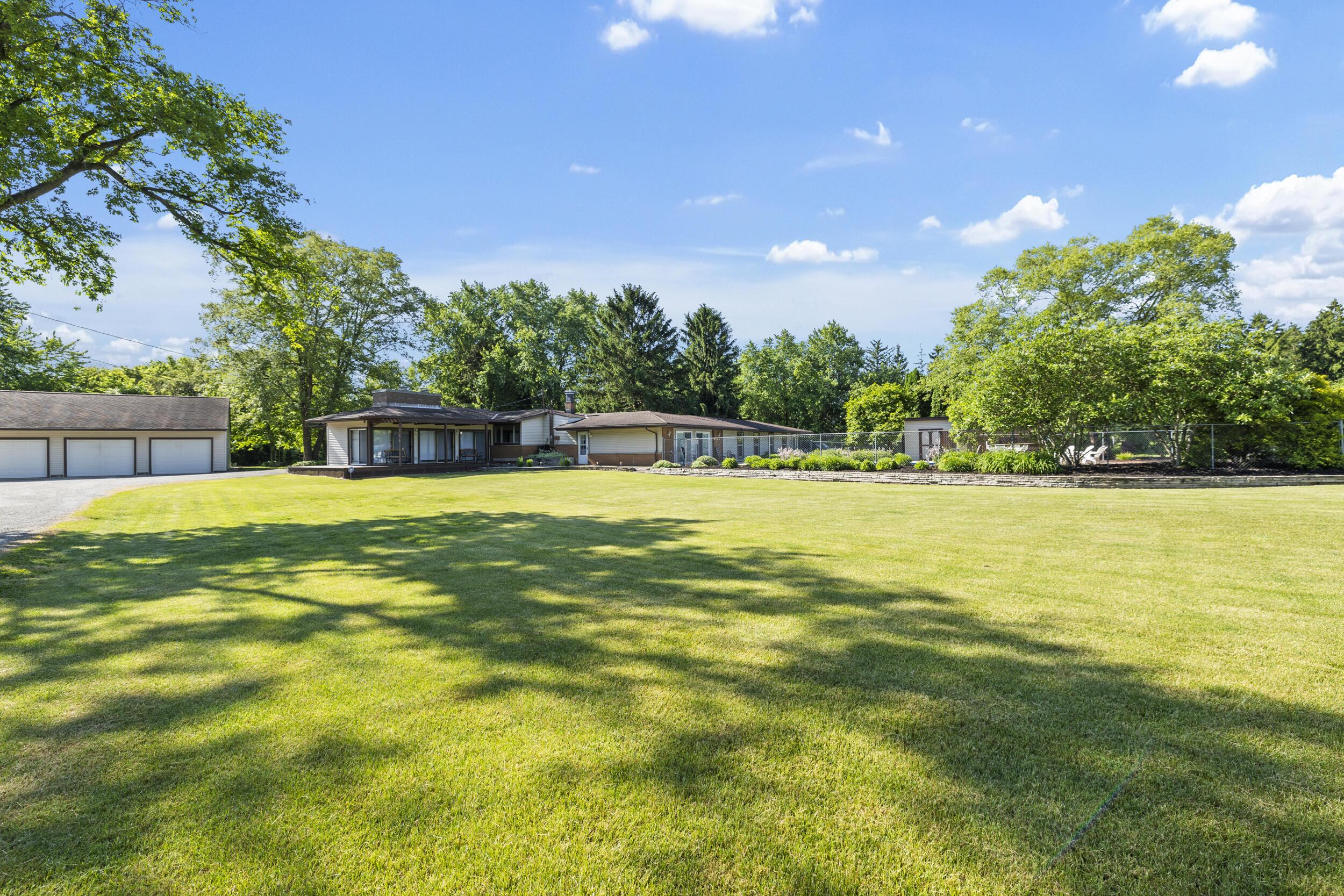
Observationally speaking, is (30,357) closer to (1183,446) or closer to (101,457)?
(101,457)

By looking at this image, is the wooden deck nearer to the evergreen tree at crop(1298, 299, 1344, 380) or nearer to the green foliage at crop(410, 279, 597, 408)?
the green foliage at crop(410, 279, 597, 408)

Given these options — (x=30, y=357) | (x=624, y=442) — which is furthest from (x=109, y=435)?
(x=624, y=442)

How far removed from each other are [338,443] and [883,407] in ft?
117

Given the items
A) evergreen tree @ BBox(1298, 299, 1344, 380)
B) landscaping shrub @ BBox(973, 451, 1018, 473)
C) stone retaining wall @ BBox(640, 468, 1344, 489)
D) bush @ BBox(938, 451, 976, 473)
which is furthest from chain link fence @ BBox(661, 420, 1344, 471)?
evergreen tree @ BBox(1298, 299, 1344, 380)

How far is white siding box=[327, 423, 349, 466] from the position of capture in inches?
1257

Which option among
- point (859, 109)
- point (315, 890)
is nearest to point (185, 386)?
point (859, 109)

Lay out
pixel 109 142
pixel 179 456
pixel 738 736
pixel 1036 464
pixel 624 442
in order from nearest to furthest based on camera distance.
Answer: pixel 738 736 < pixel 109 142 < pixel 1036 464 < pixel 179 456 < pixel 624 442

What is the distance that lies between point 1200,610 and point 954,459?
1541 centimetres

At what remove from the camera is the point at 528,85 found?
48.3 ft

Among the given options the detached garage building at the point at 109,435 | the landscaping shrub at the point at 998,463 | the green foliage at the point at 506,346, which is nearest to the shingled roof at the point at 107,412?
the detached garage building at the point at 109,435

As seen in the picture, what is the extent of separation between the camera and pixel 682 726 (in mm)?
2768

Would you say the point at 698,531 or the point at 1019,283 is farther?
the point at 1019,283

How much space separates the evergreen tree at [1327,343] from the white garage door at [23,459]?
73.2m

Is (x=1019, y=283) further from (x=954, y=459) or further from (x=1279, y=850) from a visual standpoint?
(x=1279, y=850)
